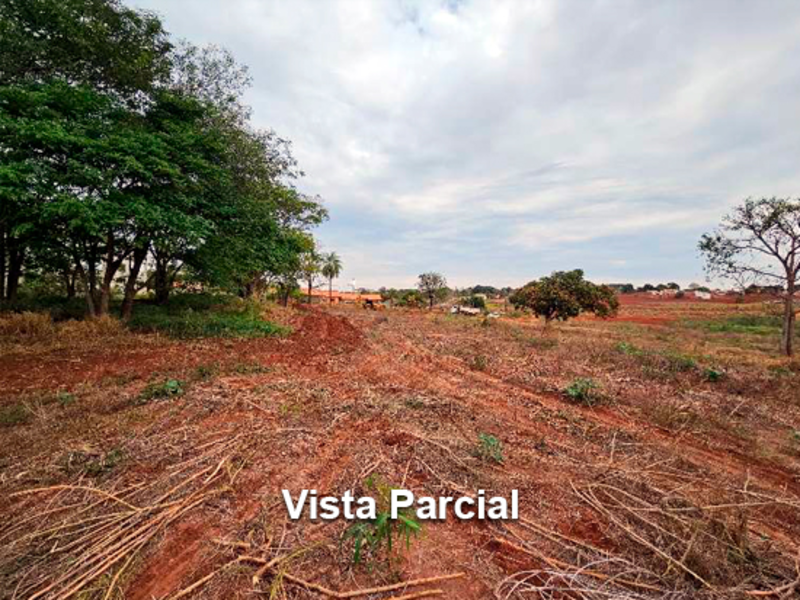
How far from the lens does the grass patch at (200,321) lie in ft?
32.8

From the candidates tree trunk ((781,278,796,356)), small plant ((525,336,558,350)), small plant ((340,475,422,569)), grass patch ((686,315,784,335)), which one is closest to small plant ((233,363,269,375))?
small plant ((340,475,422,569))

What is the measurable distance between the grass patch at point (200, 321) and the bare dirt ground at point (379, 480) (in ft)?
11.1

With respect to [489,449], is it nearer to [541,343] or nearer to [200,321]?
[541,343]

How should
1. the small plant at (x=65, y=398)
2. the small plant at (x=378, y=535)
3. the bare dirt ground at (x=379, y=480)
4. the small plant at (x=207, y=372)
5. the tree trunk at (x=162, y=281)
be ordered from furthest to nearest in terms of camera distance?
the tree trunk at (x=162, y=281), the small plant at (x=207, y=372), the small plant at (x=65, y=398), the small plant at (x=378, y=535), the bare dirt ground at (x=379, y=480)

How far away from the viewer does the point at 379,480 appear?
10.00ft

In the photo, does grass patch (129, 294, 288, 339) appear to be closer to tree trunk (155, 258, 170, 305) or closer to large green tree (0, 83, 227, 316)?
tree trunk (155, 258, 170, 305)

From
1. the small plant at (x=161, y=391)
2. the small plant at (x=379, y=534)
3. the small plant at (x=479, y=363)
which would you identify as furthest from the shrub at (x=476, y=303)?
the small plant at (x=379, y=534)

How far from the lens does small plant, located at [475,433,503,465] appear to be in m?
3.53

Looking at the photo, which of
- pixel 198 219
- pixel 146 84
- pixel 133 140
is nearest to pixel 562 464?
pixel 198 219

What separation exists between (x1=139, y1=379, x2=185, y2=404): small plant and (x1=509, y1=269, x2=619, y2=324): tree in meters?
16.5

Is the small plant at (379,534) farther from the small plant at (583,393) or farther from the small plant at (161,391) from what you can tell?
the small plant at (583,393)

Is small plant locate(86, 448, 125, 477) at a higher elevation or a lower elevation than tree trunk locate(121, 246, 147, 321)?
lower

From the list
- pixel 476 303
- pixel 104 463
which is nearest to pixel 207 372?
pixel 104 463

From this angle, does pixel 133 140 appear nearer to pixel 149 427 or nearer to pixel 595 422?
pixel 149 427
